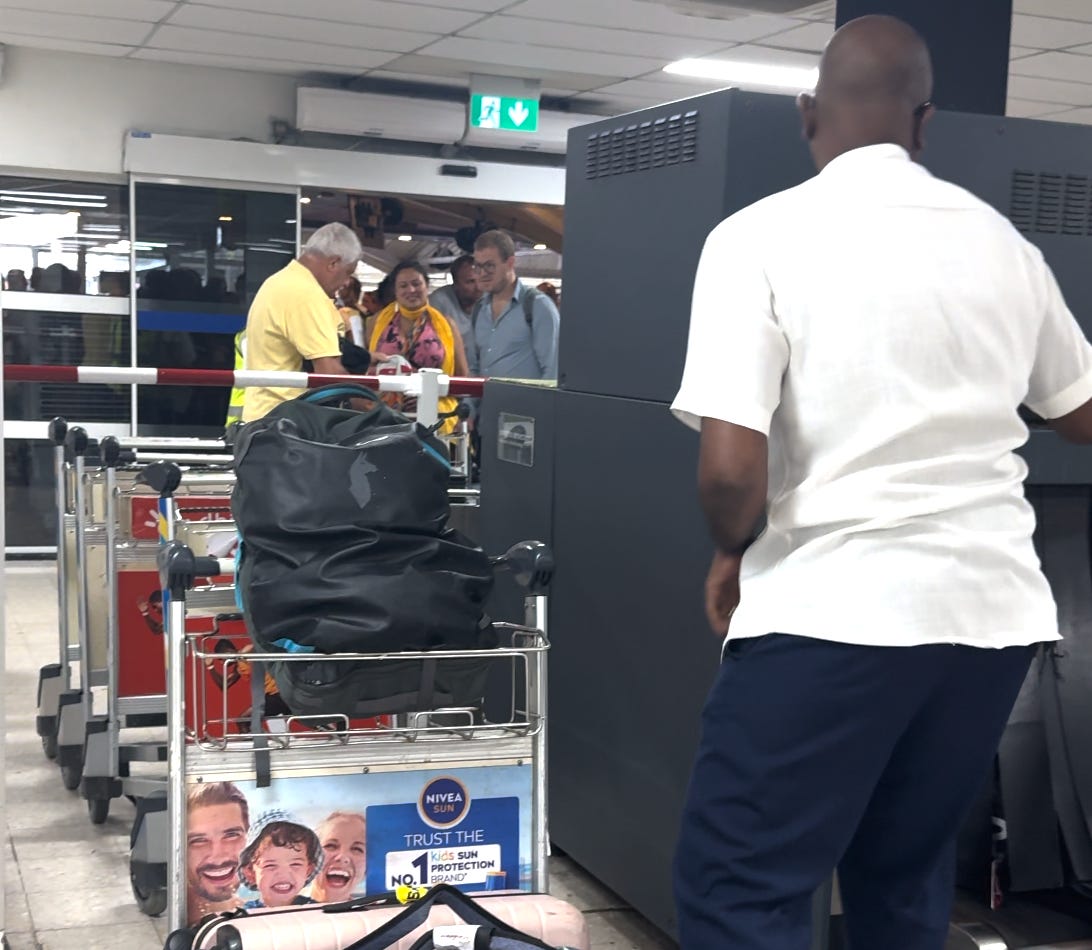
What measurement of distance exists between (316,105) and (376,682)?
7.13 meters

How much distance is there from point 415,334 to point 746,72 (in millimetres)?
2943

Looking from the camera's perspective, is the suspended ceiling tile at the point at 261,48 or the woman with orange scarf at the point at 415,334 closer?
the woman with orange scarf at the point at 415,334

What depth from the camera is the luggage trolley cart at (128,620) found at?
11.8 ft

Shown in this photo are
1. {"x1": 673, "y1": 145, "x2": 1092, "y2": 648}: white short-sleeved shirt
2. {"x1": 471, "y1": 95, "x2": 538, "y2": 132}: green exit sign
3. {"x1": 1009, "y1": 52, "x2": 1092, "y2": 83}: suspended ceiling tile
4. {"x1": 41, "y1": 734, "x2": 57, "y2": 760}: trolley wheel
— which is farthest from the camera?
{"x1": 471, "y1": 95, "x2": 538, "y2": 132}: green exit sign

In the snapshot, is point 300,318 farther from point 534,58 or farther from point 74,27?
point 534,58

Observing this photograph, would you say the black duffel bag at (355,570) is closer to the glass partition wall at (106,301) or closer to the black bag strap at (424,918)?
the black bag strap at (424,918)

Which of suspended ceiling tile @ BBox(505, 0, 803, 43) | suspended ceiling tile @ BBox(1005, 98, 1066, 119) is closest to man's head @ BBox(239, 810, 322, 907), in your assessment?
suspended ceiling tile @ BBox(505, 0, 803, 43)

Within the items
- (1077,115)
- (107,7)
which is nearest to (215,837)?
(107,7)

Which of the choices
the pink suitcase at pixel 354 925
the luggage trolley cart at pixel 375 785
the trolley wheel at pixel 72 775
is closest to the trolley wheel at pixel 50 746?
the trolley wheel at pixel 72 775

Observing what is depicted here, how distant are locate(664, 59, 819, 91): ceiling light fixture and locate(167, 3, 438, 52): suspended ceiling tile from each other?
5.55ft

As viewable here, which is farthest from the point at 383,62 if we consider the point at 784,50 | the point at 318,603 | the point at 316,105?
the point at 318,603

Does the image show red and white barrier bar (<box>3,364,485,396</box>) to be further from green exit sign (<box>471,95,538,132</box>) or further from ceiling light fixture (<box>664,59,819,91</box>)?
green exit sign (<box>471,95,538,132</box>)

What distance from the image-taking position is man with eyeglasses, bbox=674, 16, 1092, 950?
1679 mm

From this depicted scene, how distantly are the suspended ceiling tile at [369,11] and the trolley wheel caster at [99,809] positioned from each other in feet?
15.2
